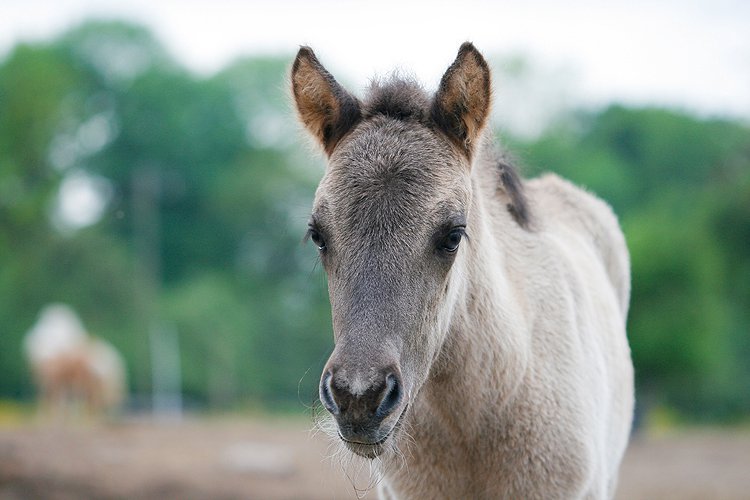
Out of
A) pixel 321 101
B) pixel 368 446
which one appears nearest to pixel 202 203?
pixel 321 101

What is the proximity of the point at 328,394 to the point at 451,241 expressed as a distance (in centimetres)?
83

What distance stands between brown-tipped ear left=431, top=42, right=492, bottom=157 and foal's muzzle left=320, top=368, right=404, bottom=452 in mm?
1249

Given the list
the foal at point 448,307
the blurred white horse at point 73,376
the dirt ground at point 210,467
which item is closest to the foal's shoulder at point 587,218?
the foal at point 448,307

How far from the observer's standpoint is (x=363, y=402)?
3229 mm

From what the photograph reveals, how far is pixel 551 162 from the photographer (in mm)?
34562

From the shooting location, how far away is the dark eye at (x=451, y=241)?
3.61 m

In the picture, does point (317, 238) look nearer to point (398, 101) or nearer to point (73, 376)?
point (398, 101)

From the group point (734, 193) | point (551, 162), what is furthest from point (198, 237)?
point (734, 193)

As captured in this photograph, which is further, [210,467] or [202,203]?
[202,203]

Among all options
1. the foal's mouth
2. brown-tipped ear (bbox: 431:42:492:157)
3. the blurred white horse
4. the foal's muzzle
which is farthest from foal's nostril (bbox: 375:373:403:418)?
the blurred white horse

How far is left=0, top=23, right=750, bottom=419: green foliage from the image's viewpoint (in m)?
33.5

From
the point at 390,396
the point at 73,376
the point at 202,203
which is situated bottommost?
the point at 390,396

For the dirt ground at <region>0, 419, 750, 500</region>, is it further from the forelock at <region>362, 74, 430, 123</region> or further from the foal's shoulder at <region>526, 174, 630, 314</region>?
the forelock at <region>362, 74, 430, 123</region>

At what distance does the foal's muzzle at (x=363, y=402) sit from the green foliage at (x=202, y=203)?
86.6ft
